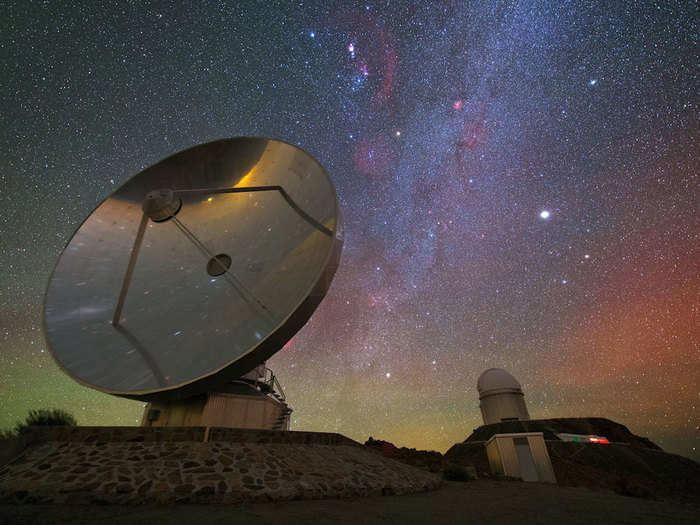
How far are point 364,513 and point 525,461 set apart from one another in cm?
1065

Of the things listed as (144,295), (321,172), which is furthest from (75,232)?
(321,172)

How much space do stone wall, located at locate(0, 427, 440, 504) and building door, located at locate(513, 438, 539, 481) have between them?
6.21 meters

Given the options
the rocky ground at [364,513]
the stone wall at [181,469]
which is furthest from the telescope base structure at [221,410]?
the rocky ground at [364,513]

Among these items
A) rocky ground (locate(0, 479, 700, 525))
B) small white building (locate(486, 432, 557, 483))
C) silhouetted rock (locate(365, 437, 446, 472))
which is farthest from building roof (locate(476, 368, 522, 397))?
rocky ground (locate(0, 479, 700, 525))

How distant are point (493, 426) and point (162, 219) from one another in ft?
83.3

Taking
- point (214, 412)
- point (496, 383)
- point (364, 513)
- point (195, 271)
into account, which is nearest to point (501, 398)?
point (496, 383)

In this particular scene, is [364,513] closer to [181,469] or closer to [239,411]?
[181,469]

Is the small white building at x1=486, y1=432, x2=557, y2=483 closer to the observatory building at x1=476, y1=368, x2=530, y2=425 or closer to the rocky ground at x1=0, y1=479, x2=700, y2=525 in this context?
the rocky ground at x1=0, y1=479, x2=700, y2=525

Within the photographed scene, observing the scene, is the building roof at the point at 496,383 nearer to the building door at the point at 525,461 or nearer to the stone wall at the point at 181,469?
the building door at the point at 525,461

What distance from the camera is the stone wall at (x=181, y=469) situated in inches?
220

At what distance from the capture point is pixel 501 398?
2642 centimetres

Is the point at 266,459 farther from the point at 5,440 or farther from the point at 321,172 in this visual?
the point at 321,172

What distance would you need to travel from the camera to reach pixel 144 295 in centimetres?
1123

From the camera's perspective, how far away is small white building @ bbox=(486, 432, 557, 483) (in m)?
12.7
